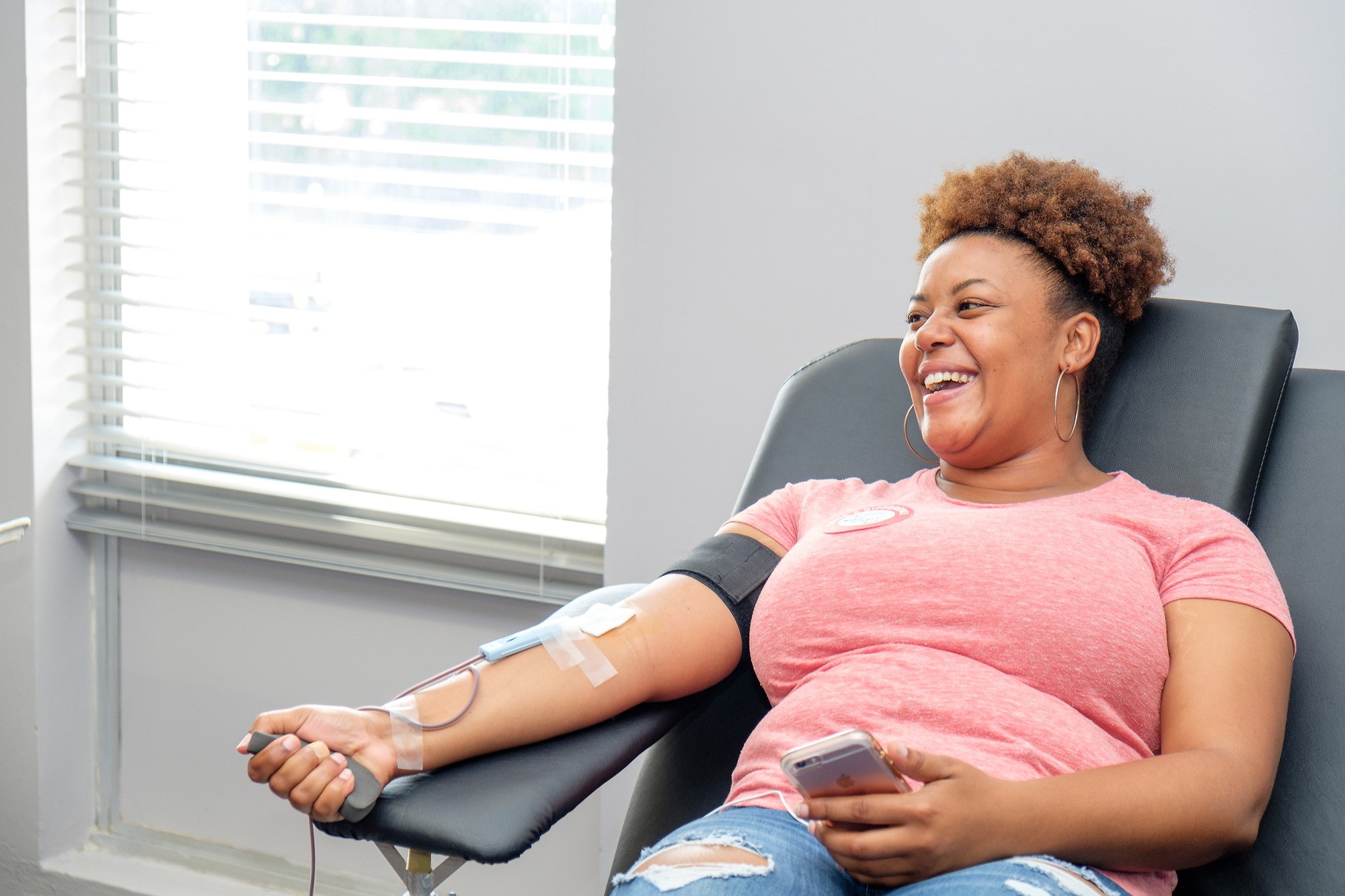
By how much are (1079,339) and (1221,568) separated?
12.0 inches

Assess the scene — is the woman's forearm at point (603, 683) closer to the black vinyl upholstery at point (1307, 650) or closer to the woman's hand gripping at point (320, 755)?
the woman's hand gripping at point (320, 755)

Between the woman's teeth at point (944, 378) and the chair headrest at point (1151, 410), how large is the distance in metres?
0.18

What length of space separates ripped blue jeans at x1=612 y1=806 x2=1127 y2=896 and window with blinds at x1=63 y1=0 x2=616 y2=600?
0.94 meters

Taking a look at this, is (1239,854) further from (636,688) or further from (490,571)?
(490,571)

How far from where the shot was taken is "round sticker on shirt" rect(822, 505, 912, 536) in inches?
49.0

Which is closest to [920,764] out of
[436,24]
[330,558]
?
[330,558]

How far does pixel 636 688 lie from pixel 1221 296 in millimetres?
979

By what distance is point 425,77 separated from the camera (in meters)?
2.02

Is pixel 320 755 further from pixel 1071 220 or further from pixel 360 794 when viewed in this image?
pixel 1071 220

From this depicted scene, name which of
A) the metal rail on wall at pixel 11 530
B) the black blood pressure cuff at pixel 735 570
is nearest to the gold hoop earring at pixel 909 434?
the black blood pressure cuff at pixel 735 570

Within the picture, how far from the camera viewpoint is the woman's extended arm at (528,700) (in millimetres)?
1002

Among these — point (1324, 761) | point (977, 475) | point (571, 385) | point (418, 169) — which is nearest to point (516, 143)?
point (418, 169)

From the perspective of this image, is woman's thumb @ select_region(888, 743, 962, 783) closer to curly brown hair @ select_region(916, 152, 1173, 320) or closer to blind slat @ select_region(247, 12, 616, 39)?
curly brown hair @ select_region(916, 152, 1173, 320)

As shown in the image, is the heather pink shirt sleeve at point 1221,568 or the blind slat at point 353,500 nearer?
the heather pink shirt sleeve at point 1221,568
